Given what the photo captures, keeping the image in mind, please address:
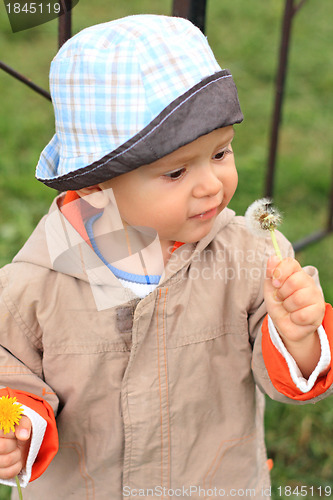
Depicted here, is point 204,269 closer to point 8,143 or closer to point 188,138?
point 188,138

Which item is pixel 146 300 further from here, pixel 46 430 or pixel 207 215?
pixel 46 430

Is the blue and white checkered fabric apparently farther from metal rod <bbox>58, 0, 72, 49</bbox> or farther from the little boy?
metal rod <bbox>58, 0, 72, 49</bbox>

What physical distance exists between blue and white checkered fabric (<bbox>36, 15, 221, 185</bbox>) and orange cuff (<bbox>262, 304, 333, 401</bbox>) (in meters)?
0.48

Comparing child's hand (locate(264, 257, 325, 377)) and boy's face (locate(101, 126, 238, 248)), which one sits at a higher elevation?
boy's face (locate(101, 126, 238, 248))

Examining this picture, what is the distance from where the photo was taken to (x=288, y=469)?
75.8 inches

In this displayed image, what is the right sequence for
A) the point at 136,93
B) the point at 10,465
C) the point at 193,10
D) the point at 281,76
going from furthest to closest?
1. the point at 281,76
2. the point at 193,10
3. the point at 10,465
4. the point at 136,93

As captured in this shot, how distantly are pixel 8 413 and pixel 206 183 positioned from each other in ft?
1.76

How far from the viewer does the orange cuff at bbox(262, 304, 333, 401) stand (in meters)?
1.18

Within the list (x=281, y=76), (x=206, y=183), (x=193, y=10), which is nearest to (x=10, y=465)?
(x=206, y=183)

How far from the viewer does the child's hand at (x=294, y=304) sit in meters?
1.09

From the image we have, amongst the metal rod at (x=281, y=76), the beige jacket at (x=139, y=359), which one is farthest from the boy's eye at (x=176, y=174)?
the metal rod at (x=281, y=76)

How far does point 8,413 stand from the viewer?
1.12 metres

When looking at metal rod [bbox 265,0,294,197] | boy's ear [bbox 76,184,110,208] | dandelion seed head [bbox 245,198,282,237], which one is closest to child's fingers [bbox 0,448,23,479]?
boy's ear [bbox 76,184,110,208]

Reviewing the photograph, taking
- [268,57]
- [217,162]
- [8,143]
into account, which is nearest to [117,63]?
[217,162]
